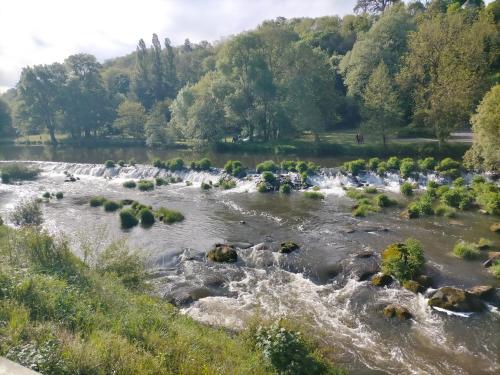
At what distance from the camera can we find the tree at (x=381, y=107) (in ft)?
172

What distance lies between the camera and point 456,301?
18.2 metres

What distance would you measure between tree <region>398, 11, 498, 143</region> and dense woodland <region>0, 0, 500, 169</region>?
0.14 m

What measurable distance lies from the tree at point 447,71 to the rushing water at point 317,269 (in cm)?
1338

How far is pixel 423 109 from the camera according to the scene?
167 ft

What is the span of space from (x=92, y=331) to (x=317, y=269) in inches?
594

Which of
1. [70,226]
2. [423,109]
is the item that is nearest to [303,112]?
[423,109]

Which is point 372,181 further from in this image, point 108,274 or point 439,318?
point 108,274

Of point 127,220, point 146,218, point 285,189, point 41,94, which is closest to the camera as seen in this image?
point 127,220

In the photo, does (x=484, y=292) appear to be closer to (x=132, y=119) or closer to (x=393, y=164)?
(x=393, y=164)

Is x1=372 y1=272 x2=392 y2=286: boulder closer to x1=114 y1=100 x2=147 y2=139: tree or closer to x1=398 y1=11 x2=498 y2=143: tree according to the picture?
x1=398 y1=11 x2=498 y2=143: tree

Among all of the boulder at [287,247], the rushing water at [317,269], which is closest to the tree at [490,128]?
the rushing water at [317,269]

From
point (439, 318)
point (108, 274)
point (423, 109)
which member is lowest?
point (439, 318)

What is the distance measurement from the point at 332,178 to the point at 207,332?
1289 inches

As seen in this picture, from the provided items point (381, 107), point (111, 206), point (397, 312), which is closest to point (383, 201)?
point (397, 312)
